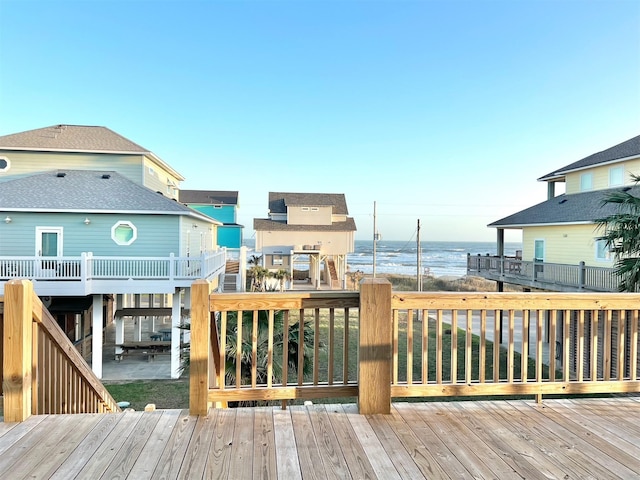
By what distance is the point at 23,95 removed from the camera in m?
15.9

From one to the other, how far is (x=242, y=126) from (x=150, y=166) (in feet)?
26.0

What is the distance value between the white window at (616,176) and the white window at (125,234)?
58.1ft

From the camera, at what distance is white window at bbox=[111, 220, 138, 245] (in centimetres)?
1185

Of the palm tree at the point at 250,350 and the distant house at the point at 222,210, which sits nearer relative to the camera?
the palm tree at the point at 250,350

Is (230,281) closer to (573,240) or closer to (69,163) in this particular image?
(69,163)

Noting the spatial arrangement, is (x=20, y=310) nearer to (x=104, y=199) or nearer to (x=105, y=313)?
(x=104, y=199)

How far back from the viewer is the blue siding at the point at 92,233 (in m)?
11.5

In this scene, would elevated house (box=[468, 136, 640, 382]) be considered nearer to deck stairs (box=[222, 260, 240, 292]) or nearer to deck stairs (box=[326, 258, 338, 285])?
deck stairs (box=[326, 258, 338, 285])

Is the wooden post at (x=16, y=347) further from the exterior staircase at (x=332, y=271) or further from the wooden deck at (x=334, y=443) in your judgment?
the exterior staircase at (x=332, y=271)

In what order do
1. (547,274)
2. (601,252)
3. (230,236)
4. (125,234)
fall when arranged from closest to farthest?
(125,234) < (601,252) < (547,274) < (230,236)

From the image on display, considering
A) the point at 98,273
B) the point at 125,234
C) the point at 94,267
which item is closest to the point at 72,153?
the point at 125,234

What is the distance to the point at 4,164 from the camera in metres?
13.5

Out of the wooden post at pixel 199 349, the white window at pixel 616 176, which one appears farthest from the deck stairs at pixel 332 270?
the wooden post at pixel 199 349

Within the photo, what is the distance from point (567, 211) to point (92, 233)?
1750 centimetres
